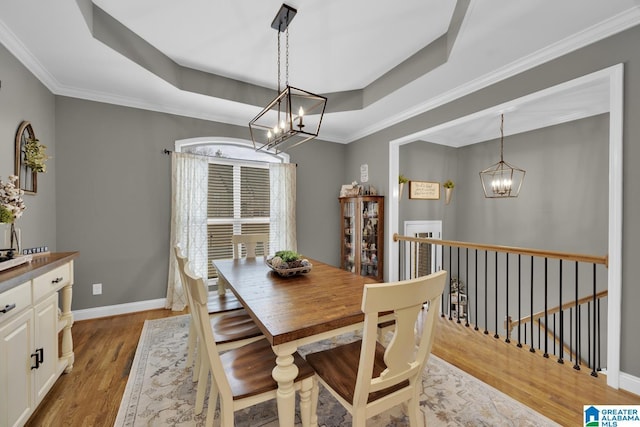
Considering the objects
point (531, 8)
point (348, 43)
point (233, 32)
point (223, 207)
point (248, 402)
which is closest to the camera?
point (248, 402)

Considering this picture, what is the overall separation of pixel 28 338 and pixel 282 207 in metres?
3.01

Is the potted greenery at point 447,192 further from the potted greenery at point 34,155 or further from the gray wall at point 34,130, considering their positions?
the gray wall at point 34,130

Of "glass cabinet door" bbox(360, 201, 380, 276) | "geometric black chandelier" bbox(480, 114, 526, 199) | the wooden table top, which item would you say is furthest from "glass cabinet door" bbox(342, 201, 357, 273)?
"geometric black chandelier" bbox(480, 114, 526, 199)

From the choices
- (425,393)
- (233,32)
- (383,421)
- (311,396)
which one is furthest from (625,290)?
(233,32)

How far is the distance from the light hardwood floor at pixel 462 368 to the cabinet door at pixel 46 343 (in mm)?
170

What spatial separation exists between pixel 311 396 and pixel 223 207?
10.1ft

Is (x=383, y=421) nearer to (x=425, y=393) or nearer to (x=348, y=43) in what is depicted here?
(x=425, y=393)

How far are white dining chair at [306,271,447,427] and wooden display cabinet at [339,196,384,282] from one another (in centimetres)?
269

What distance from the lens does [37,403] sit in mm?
1586

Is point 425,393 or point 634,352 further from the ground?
point 634,352

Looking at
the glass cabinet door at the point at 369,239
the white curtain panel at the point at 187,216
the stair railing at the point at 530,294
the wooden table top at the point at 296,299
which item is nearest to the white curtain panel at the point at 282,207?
the white curtain panel at the point at 187,216

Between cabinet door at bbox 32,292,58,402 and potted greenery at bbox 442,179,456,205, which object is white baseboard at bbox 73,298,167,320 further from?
potted greenery at bbox 442,179,456,205

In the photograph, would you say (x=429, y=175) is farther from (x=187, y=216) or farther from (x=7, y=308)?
(x=7, y=308)

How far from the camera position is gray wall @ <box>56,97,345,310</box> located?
3.02m
